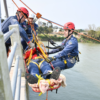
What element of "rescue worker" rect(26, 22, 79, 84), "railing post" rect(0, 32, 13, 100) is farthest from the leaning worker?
"railing post" rect(0, 32, 13, 100)

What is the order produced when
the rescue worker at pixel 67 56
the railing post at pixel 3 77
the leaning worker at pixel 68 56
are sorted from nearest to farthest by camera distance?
the railing post at pixel 3 77 < the rescue worker at pixel 67 56 < the leaning worker at pixel 68 56

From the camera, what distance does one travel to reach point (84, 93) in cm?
466

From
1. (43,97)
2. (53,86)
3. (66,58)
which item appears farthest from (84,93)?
(53,86)

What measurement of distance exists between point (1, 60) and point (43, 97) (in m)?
3.66

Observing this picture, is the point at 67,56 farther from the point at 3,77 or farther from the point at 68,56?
the point at 3,77

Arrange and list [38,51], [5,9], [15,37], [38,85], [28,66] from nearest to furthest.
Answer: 1. [38,85]
2. [15,37]
3. [28,66]
4. [38,51]
5. [5,9]

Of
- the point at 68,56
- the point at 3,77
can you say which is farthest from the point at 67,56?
the point at 3,77

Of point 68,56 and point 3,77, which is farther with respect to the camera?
point 68,56

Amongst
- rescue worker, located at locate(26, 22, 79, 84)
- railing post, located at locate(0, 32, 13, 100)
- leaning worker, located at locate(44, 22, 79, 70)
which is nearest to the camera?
railing post, located at locate(0, 32, 13, 100)

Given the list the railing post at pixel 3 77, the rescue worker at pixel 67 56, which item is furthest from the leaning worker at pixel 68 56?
the railing post at pixel 3 77

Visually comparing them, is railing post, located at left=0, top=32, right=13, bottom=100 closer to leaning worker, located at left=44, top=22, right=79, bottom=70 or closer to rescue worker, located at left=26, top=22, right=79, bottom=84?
rescue worker, located at left=26, top=22, right=79, bottom=84

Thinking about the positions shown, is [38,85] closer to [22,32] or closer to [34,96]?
[22,32]

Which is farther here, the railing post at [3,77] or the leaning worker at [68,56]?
the leaning worker at [68,56]

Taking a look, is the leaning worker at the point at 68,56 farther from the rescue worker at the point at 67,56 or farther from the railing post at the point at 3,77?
the railing post at the point at 3,77
